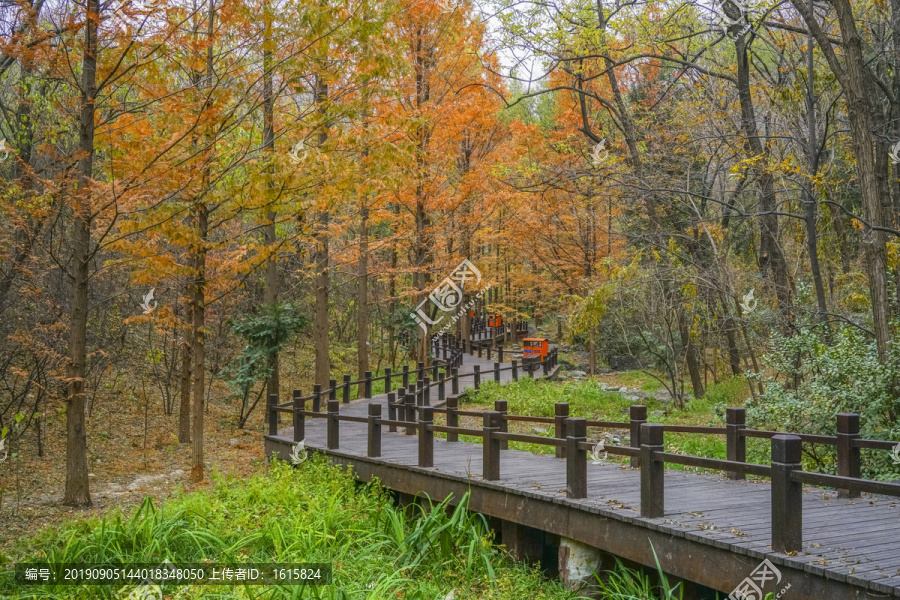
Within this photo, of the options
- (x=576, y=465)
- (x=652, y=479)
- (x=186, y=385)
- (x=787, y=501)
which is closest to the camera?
(x=787, y=501)

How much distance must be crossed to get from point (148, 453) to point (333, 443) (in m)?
4.99

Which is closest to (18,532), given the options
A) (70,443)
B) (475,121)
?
(70,443)

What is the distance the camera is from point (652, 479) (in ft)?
20.7

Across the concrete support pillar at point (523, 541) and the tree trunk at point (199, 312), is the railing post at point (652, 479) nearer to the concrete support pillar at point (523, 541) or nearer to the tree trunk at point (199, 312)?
the concrete support pillar at point (523, 541)

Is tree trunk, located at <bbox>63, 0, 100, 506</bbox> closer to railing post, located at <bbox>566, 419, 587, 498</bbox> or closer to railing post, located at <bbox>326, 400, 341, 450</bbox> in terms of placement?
railing post, located at <bbox>326, 400, 341, 450</bbox>

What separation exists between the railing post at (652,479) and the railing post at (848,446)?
208cm

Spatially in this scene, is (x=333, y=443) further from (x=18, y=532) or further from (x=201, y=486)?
(x=18, y=532)

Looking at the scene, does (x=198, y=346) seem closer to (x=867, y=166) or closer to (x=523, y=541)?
(x=523, y=541)

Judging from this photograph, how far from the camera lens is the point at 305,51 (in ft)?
35.9

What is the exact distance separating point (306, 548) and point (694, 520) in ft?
13.5

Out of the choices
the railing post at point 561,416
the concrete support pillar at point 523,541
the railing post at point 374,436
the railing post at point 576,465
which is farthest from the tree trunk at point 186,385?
the railing post at point 576,465

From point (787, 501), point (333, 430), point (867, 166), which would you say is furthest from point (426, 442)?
point (867, 166)

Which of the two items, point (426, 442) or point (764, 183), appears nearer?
point (426, 442)

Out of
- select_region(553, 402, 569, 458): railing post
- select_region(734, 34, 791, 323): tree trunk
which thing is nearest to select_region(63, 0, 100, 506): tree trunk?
select_region(553, 402, 569, 458): railing post
